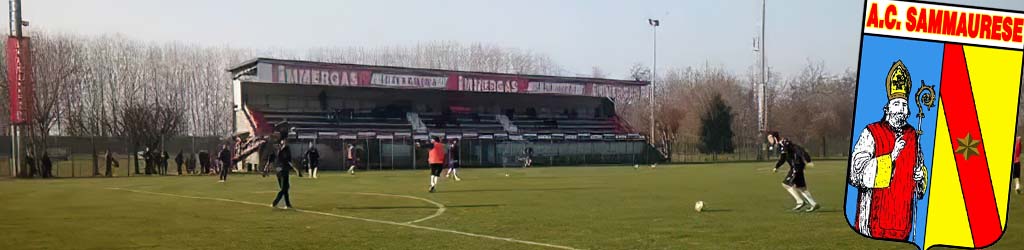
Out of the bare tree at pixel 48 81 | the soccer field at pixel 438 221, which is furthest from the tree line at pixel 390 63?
the soccer field at pixel 438 221

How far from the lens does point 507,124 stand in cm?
6519

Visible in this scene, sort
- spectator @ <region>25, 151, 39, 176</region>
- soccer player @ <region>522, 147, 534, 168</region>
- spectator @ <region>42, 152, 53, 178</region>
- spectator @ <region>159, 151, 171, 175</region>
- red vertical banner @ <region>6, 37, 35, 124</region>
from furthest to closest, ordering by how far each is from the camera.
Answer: soccer player @ <region>522, 147, 534, 168</region>
spectator @ <region>159, 151, 171, 175</region>
spectator @ <region>25, 151, 39, 176</region>
spectator @ <region>42, 152, 53, 178</region>
red vertical banner @ <region>6, 37, 35, 124</region>

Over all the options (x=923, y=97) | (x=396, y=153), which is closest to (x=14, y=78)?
(x=396, y=153)

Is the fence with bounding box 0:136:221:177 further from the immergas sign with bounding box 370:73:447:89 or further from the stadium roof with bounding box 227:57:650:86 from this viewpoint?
A: the immergas sign with bounding box 370:73:447:89

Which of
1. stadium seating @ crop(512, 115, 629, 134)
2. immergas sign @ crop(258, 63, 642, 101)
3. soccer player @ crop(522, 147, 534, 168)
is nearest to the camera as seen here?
immergas sign @ crop(258, 63, 642, 101)

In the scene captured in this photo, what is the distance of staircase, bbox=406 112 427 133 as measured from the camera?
60.2 meters

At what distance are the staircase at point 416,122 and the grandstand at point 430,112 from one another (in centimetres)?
7

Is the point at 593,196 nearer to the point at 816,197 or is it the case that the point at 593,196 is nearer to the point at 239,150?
the point at 816,197

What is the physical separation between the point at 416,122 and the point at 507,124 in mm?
7364

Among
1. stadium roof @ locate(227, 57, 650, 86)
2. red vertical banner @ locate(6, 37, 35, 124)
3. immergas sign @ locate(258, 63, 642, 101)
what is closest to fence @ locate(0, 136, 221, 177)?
stadium roof @ locate(227, 57, 650, 86)

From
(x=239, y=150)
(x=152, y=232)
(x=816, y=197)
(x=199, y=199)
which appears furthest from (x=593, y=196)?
(x=239, y=150)

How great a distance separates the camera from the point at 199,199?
22.6m

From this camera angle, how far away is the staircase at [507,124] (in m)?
63.9

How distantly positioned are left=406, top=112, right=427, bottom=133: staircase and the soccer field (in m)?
34.9
